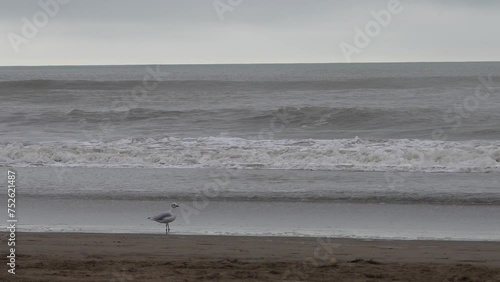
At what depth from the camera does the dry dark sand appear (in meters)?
7.38

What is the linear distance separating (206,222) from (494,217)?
182 inches

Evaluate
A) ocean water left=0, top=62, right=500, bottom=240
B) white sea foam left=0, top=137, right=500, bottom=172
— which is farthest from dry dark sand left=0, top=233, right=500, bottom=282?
white sea foam left=0, top=137, right=500, bottom=172

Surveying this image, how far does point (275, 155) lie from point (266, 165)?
4.66 ft

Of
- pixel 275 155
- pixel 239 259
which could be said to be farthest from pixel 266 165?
pixel 239 259

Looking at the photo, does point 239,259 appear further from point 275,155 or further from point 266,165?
point 275,155

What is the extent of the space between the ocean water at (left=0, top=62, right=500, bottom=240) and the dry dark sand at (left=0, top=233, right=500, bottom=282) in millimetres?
901

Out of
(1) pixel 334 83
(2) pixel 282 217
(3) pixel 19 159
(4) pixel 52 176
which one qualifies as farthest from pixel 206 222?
(1) pixel 334 83

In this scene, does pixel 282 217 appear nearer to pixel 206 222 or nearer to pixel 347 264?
pixel 206 222

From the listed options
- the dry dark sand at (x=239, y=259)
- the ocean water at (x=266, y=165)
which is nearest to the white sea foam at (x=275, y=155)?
the ocean water at (x=266, y=165)

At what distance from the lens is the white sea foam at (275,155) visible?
723 inches

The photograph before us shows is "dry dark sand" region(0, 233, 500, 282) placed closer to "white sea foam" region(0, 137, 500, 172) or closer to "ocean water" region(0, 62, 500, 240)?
"ocean water" region(0, 62, 500, 240)

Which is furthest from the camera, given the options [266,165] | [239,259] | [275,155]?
[275,155]

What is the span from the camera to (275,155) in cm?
1978

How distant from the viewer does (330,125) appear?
29.2 m
